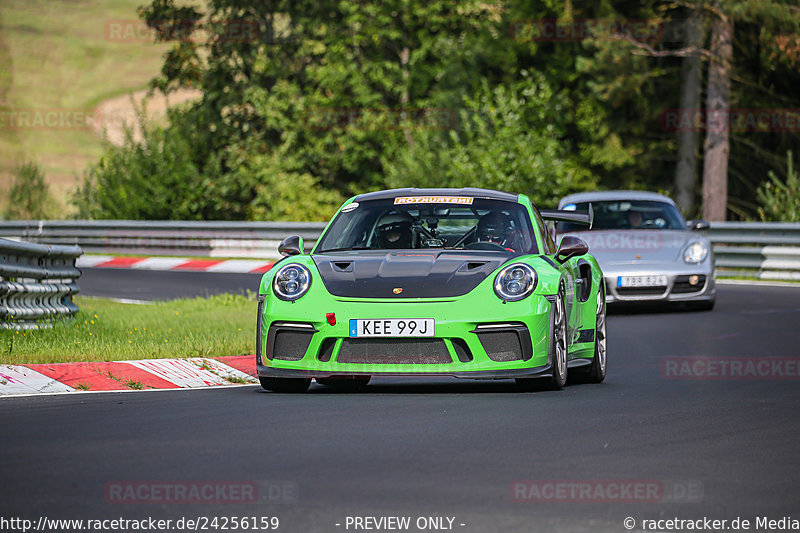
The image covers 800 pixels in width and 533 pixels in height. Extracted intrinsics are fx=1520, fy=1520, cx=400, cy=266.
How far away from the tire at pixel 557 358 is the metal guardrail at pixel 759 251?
15.0 m

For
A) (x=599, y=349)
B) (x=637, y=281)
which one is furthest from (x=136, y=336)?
(x=637, y=281)

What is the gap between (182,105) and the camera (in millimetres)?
49969

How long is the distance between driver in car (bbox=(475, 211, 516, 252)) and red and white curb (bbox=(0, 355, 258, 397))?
1.98 meters

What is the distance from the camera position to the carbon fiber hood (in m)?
9.19

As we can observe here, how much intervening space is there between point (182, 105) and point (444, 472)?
44.6 m

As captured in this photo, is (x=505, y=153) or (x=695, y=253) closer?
(x=695, y=253)

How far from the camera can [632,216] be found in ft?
61.4

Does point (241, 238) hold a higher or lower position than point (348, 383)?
lower

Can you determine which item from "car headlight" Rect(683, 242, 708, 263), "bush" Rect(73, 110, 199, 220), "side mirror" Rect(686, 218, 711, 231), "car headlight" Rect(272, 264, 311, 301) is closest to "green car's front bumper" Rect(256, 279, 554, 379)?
"car headlight" Rect(272, 264, 311, 301)

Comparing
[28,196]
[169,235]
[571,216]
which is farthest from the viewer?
[28,196]

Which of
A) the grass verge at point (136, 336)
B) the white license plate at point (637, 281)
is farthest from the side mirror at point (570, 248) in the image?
the white license plate at point (637, 281)

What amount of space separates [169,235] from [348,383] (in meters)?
21.4

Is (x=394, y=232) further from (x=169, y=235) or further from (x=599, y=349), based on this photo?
(x=169, y=235)

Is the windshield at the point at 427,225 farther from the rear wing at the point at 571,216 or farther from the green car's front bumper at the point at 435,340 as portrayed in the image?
the green car's front bumper at the point at 435,340
